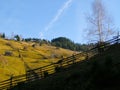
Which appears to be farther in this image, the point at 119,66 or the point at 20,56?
the point at 20,56

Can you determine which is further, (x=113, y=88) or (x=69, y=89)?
(x=69, y=89)

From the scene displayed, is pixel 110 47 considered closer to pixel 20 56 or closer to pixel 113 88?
pixel 113 88

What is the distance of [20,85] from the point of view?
38.4 meters

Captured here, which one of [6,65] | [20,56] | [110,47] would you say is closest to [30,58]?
[20,56]

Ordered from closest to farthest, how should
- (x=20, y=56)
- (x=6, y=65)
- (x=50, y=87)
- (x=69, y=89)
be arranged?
(x=69, y=89) → (x=50, y=87) → (x=6, y=65) → (x=20, y=56)

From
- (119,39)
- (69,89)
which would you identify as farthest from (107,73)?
(119,39)

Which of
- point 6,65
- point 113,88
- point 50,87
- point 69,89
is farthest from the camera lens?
point 6,65

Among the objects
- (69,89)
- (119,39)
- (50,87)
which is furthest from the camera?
(119,39)

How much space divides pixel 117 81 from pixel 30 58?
6579 inches

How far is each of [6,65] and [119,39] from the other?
119054 millimetres

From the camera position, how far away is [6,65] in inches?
6053

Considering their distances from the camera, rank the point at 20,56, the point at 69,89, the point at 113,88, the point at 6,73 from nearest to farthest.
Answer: the point at 113,88 < the point at 69,89 < the point at 6,73 < the point at 20,56

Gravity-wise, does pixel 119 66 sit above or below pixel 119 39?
below

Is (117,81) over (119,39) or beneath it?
beneath
